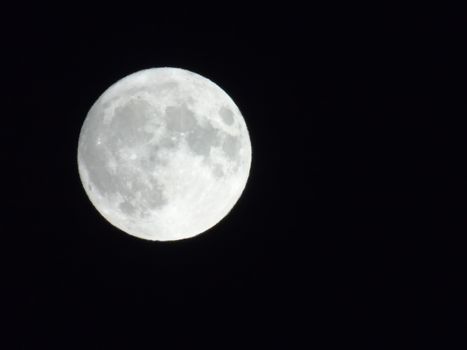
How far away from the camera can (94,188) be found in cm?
564

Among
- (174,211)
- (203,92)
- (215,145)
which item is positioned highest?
(203,92)

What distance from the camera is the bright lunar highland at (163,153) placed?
5.23 metres

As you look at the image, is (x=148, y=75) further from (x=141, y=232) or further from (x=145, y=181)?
(x=141, y=232)

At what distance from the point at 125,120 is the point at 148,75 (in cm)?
63

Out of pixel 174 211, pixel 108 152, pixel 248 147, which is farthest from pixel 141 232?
pixel 248 147

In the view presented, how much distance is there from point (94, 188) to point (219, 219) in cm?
129

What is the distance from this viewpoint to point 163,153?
5195mm

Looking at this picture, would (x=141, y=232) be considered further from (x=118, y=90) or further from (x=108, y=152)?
(x=118, y=90)

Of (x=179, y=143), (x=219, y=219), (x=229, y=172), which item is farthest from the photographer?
(x=219, y=219)

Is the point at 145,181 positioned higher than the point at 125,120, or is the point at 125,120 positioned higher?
the point at 125,120

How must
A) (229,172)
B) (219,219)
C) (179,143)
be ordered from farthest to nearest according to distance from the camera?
(219,219) < (229,172) < (179,143)

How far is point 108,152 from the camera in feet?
17.5

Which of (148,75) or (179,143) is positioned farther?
(148,75)

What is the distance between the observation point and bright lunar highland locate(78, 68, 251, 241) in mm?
5227
